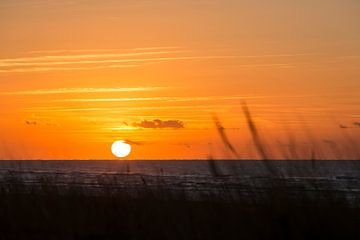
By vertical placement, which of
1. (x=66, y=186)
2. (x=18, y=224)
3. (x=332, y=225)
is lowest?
→ (x=332, y=225)

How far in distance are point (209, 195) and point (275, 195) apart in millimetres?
1426

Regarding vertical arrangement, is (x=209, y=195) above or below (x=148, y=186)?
below

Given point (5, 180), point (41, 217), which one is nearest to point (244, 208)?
point (41, 217)

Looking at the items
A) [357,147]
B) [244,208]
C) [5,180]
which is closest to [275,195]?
[244,208]

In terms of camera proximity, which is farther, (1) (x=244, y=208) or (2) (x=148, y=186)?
(2) (x=148, y=186)

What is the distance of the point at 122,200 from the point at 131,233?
164cm

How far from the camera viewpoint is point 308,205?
711cm

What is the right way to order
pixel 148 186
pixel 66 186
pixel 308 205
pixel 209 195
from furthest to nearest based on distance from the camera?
pixel 66 186, pixel 148 186, pixel 209 195, pixel 308 205

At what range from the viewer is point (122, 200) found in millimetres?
8758

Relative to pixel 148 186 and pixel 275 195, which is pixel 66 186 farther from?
pixel 275 195

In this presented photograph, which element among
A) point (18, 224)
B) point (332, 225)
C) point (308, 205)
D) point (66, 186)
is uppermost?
point (66, 186)

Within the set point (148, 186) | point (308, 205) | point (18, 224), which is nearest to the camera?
point (308, 205)

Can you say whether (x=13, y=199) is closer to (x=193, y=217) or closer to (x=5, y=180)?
(x=5, y=180)

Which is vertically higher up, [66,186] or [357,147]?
[66,186]
